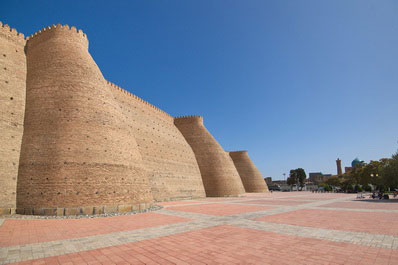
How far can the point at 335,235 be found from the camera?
22.9ft

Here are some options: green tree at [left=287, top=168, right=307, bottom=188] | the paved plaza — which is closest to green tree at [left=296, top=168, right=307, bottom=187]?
green tree at [left=287, top=168, right=307, bottom=188]

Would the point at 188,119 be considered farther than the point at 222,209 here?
Yes

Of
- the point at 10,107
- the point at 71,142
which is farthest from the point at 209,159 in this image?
the point at 10,107

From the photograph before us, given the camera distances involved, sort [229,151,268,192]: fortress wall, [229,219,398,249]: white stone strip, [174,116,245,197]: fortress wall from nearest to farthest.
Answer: [229,219,398,249]: white stone strip, [174,116,245,197]: fortress wall, [229,151,268,192]: fortress wall

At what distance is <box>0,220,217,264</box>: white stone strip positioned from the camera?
17.2ft

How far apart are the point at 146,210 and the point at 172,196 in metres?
11.1

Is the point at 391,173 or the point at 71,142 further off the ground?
the point at 71,142

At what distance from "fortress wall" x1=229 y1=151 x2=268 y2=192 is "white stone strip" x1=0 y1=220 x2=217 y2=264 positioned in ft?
137

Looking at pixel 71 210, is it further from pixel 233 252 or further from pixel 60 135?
pixel 233 252

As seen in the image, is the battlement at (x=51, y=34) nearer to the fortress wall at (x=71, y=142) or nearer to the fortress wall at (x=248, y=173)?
the fortress wall at (x=71, y=142)

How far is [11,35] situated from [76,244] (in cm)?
1788

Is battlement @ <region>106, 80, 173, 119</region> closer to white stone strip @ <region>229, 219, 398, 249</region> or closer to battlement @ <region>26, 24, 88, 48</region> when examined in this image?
battlement @ <region>26, 24, 88, 48</region>

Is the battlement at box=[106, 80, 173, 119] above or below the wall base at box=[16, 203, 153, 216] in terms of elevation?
above

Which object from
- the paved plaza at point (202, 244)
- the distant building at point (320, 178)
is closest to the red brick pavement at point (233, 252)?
the paved plaza at point (202, 244)
